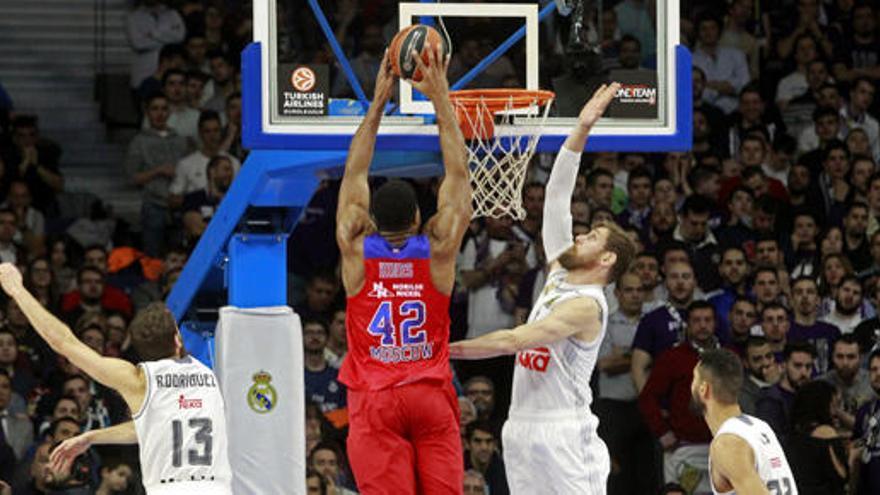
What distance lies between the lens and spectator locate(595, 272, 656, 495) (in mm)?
14477

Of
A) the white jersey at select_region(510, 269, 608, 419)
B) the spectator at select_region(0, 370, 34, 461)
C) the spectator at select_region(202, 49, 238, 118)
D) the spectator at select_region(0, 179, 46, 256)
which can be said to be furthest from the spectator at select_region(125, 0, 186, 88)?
the white jersey at select_region(510, 269, 608, 419)

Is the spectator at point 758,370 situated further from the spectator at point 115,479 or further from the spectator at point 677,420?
the spectator at point 115,479

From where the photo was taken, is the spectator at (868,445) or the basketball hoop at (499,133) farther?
the spectator at (868,445)

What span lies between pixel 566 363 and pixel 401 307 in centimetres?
112

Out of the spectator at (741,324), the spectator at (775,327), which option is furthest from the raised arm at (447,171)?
the spectator at (775,327)

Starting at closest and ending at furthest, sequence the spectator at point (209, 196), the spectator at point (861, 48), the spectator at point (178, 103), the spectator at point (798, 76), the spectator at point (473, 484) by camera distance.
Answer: the spectator at point (473, 484) → the spectator at point (209, 196) → the spectator at point (178, 103) → the spectator at point (798, 76) → the spectator at point (861, 48)

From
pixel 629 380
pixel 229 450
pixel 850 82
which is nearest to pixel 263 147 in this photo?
pixel 229 450

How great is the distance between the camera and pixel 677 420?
563 inches

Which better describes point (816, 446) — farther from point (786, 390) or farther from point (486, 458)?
point (486, 458)

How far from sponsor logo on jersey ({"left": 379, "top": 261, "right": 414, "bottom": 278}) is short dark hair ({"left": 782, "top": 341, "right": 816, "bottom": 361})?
6.37 m

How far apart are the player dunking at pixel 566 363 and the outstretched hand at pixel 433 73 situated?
86 centimetres

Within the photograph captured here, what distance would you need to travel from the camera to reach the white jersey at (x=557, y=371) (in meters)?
9.84

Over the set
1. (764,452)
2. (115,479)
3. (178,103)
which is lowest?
(115,479)

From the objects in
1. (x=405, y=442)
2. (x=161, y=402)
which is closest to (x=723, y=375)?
(x=405, y=442)
